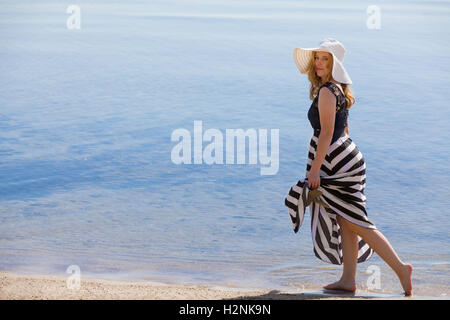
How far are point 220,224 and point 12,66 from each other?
8966 mm

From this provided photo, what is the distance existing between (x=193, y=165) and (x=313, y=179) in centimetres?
377

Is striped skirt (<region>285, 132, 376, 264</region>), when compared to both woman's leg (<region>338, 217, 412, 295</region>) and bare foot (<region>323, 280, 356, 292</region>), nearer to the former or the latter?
woman's leg (<region>338, 217, 412, 295</region>)

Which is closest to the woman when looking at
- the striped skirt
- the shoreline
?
the striped skirt

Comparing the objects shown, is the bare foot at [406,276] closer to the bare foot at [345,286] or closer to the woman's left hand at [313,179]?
the bare foot at [345,286]

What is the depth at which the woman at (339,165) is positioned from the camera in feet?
11.3

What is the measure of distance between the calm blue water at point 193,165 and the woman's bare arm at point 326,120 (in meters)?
1.05

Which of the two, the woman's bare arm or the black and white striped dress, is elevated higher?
the woman's bare arm

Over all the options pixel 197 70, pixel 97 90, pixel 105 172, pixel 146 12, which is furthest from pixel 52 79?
pixel 146 12

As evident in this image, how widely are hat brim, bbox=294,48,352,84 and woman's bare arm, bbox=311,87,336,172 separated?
0.10 m

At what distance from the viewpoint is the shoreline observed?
3.38m

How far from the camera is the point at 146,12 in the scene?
23203 mm

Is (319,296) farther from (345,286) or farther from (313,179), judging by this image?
(313,179)

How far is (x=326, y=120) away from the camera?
11.2ft

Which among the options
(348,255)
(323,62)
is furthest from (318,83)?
(348,255)
